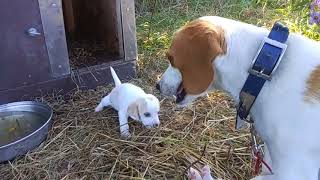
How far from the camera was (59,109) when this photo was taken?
9.63ft

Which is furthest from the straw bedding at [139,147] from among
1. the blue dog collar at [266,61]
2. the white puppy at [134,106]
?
the blue dog collar at [266,61]

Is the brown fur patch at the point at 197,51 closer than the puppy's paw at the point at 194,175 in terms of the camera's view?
Yes

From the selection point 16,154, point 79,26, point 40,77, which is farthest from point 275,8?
point 16,154

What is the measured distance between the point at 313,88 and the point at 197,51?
41 cm

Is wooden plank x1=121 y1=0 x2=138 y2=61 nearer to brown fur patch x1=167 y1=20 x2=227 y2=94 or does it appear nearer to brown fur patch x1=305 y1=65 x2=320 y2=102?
brown fur patch x1=167 y1=20 x2=227 y2=94

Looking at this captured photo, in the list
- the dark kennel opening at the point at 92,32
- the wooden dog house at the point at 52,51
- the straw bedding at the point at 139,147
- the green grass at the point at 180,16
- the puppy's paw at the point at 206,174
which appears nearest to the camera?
the puppy's paw at the point at 206,174

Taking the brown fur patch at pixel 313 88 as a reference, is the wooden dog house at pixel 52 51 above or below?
below

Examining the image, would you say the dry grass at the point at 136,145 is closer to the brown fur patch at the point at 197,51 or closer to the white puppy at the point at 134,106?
the white puppy at the point at 134,106

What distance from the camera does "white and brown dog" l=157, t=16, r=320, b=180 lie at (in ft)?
4.79

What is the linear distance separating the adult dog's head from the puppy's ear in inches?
33.2

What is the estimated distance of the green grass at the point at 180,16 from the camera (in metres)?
3.57

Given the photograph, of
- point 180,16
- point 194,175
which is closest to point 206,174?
point 194,175

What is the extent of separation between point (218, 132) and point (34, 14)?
4.51ft

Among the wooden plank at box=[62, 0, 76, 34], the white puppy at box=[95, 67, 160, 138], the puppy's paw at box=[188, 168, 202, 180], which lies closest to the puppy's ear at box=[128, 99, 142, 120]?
the white puppy at box=[95, 67, 160, 138]
